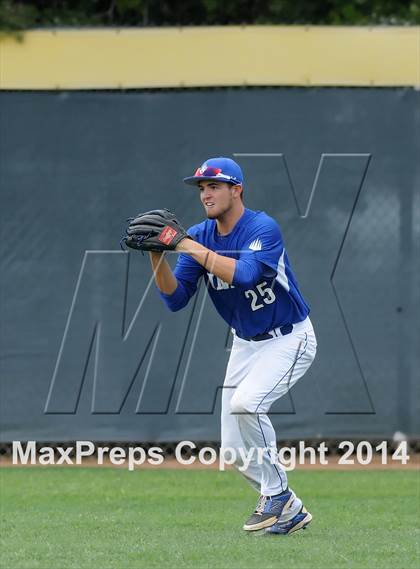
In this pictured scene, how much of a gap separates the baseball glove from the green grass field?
1.50 m

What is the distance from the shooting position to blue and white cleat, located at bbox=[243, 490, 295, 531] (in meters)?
6.38

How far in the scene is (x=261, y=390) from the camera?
6367 millimetres

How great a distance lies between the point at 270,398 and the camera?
6410 mm

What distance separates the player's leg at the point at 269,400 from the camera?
20.9ft

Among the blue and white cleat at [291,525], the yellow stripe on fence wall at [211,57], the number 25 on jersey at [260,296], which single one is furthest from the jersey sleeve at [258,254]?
the yellow stripe on fence wall at [211,57]

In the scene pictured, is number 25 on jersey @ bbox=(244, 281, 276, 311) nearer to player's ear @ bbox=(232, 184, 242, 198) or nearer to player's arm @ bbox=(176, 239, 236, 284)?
player's arm @ bbox=(176, 239, 236, 284)

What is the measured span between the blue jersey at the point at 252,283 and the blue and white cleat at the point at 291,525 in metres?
1.00

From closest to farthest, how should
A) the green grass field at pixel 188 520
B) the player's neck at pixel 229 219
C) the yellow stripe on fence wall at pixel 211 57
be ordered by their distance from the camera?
the green grass field at pixel 188 520 < the player's neck at pixel 229 219 < the yellow stripe on fence wall at pixel 211 57

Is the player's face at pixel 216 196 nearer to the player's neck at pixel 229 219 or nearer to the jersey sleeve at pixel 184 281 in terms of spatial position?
the player's neck at pixel 229 219

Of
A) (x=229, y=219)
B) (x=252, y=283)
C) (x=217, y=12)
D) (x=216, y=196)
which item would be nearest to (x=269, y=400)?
(x=252, y=283)

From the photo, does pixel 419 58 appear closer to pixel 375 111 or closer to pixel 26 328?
pixel 375 111

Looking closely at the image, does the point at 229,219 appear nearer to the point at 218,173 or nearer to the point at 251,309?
the point at 218,173

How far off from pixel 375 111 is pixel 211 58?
1.36 metres

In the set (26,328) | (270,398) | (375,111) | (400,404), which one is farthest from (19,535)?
(375,111)
